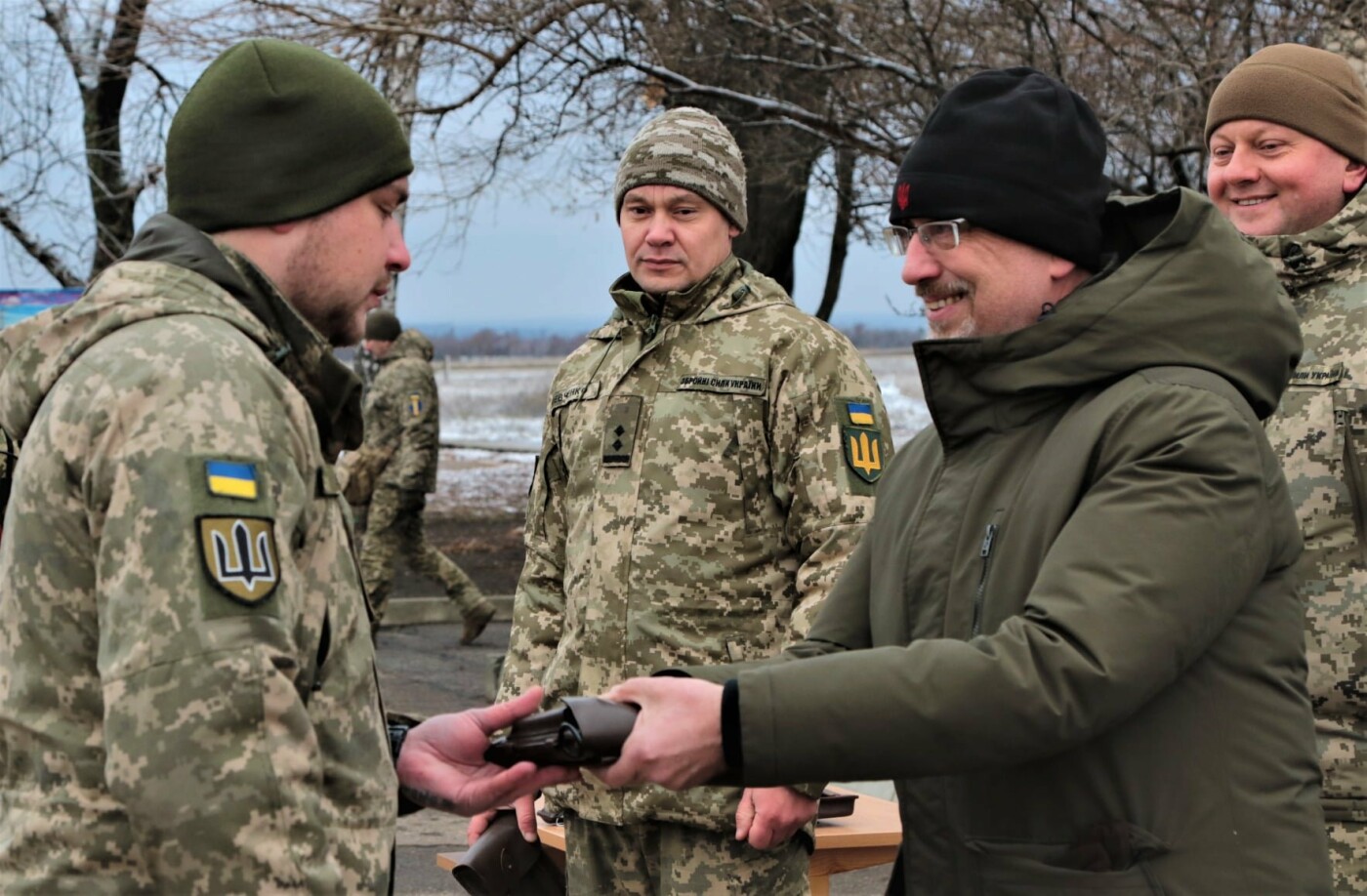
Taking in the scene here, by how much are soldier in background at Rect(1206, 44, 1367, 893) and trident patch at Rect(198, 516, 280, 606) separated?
2269 mm

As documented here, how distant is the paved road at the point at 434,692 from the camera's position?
667 cm

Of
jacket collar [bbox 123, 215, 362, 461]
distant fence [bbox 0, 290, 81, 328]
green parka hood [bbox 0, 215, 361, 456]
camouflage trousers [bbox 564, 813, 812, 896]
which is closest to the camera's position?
green parka hood [bbox 0, 215, 361, 456]

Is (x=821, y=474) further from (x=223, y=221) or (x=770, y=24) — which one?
(x=770, y=24)

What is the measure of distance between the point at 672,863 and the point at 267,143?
191cm

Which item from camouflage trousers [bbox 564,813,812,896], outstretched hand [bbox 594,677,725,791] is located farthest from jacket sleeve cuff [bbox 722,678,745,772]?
camouflage trousers [bbox 564,813,812,896]

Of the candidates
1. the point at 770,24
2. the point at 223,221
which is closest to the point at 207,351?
the point at 223,221

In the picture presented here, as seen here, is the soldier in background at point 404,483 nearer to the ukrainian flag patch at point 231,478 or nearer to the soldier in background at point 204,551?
the soldier in background at point 204,551

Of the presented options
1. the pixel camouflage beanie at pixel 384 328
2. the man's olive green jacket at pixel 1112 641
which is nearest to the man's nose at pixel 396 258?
the man's olive green jacket at pixel 1112 641

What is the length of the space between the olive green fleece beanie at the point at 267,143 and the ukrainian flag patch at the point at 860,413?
157 centimetres

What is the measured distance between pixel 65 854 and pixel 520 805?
204 centimetres

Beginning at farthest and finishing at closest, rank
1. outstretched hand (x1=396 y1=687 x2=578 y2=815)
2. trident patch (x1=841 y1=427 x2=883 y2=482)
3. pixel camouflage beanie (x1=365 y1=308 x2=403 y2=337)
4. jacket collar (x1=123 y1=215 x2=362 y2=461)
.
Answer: pixel camouflage beanie (x1=365 y1=308 x2=403 y2=337) < trident patch (x1=841 y1=427 x2=883 y2=482) < outstretched hand (x1=396 y1=687 x2=578 y2=815) < jacket collar (x1=123 y1=215 x2=362 y2=461)

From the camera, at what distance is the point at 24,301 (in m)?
10.5

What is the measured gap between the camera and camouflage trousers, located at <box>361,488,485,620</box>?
1146 cm

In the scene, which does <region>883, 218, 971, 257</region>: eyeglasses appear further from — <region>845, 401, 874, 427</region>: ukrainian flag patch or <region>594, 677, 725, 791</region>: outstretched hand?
<region>845, 401, 874, 427</region>: ukrainian flag patch
